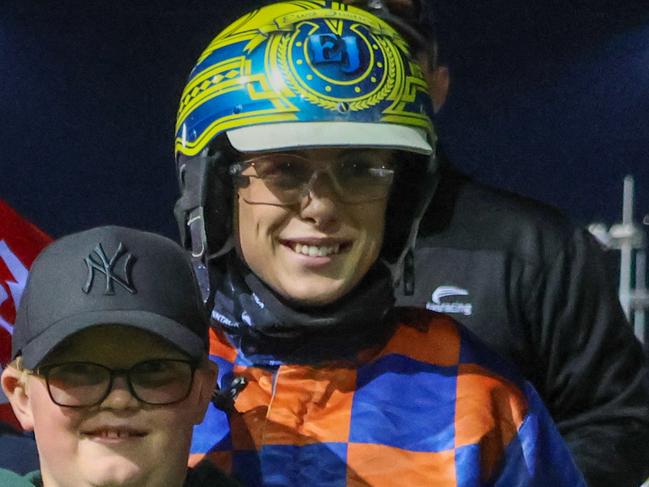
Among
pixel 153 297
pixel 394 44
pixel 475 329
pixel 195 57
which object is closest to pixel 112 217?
pixel 195 57

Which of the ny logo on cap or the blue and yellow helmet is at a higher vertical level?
the blue and yellow helmet

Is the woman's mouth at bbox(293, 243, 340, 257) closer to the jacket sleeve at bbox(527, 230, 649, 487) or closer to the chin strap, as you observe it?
the chin strap

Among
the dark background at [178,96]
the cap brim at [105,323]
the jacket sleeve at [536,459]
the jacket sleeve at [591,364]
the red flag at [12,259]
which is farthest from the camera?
the dark background at [178,96]

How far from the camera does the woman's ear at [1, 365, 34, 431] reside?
5.61ft

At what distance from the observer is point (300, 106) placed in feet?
6.72

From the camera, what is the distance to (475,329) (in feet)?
8.68

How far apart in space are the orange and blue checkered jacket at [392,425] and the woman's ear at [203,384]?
269 mm

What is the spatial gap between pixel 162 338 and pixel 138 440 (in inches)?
5.0

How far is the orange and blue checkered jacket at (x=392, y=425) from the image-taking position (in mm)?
2004

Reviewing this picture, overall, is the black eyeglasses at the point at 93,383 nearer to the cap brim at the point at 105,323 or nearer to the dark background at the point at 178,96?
the cap brim at the point at 105,323

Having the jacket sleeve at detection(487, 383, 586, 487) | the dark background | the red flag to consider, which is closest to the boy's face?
the jacket sleeve at detection(487, 383, 586, 487)

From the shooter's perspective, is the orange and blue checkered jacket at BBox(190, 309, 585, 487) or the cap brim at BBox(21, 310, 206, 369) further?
the orange and blue checkered jacket at BBox(190, 309, 585, 487)

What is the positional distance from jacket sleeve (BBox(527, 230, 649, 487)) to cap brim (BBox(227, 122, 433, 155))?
733 mm

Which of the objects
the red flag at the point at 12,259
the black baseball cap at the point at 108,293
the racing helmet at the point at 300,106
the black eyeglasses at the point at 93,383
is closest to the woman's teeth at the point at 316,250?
the racing helmet at the point at 300,106
